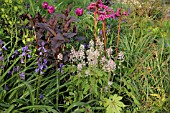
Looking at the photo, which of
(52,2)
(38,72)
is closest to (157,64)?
(38,72)

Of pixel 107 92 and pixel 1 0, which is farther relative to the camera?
pixel 1 0

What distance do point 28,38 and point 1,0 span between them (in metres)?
1.15

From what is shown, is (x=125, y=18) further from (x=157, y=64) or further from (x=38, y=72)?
(x=38, y=72)

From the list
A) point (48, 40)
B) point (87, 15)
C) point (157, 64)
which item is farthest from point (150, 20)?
point (48, 40)

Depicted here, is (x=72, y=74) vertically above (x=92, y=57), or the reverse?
(x=92, y=57)

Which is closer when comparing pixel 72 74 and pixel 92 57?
pixel 92 57

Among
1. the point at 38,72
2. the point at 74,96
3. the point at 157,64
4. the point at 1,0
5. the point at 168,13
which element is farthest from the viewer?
the point at 168,13

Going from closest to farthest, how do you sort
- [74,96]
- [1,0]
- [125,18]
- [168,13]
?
[74,96] < [1,0] < [125,18] < [168,13]

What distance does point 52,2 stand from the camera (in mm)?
5414

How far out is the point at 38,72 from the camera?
10.4 feet

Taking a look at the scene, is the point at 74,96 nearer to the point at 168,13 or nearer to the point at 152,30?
the point at 152,30

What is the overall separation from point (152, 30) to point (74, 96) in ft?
6.78

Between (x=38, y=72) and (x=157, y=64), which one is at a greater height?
(x=38, y=72)

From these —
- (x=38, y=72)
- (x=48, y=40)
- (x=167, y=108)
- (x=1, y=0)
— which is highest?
(x=1, y=0)
